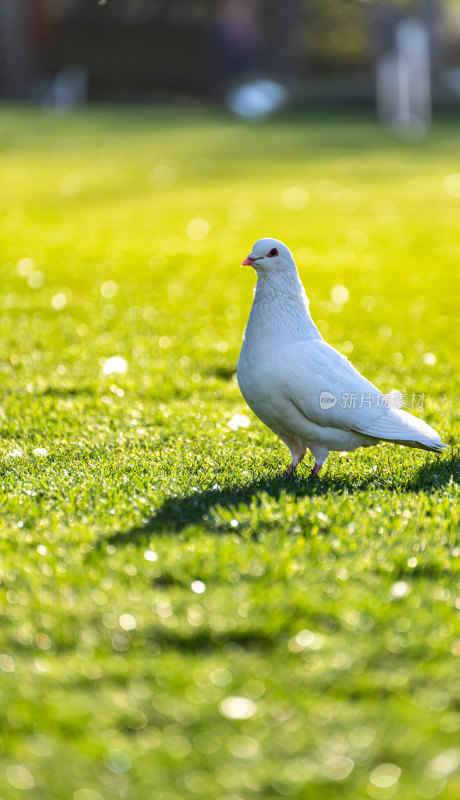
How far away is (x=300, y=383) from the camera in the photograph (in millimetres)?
3689

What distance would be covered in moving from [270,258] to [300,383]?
20.8 inches

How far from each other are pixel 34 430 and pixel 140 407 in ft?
2.10

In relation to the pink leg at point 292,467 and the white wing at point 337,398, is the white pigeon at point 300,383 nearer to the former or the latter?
the white wing at point 337,398

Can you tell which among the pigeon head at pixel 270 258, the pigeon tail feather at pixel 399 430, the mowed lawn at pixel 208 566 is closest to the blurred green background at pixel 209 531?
the mowed lawn at pixel 208 566

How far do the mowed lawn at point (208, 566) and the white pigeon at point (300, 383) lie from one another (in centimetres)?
21

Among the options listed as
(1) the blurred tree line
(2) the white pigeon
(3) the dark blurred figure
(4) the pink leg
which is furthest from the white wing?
(3) the dark blurred figure

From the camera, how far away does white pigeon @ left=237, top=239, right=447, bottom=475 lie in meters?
3.71

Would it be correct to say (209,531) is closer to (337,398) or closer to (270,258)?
(337,398)

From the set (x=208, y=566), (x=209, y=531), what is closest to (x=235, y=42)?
(x=209, y=531)

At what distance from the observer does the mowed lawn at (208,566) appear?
226 cm

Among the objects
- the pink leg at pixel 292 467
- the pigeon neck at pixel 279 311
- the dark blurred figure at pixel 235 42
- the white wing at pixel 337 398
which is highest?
the dark blurred figure at pixel 235 42

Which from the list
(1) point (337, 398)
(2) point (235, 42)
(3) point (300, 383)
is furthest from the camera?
(2) point (235, 42)

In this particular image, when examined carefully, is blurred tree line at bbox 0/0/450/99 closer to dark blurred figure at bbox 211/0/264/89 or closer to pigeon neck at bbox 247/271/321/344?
dark blurred figure at bbox 211/0/264/89

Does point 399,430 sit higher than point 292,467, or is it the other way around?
point 399,430
